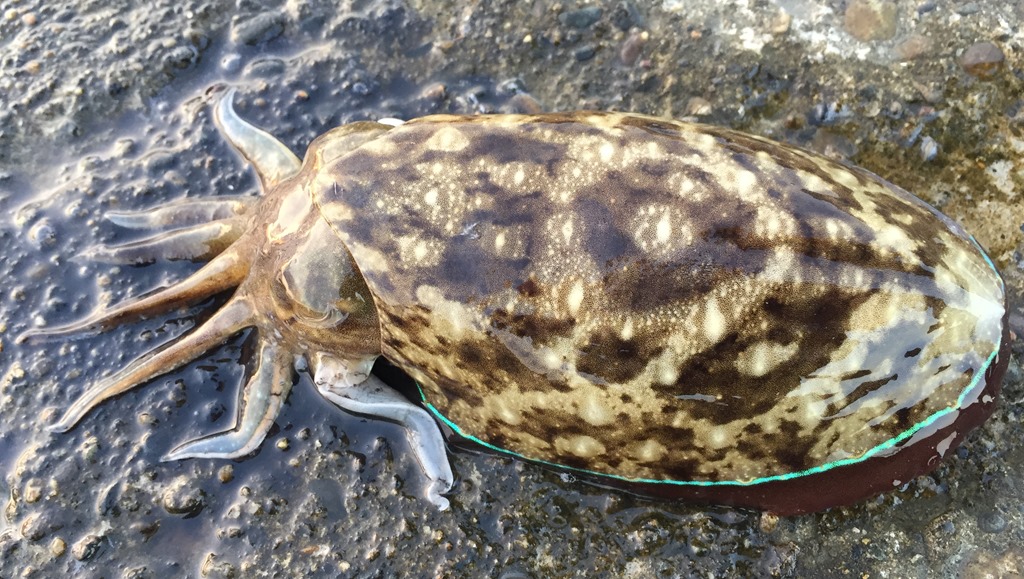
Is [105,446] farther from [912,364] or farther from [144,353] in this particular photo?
[912,364]

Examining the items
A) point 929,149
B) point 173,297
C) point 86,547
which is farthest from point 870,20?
point 86,547

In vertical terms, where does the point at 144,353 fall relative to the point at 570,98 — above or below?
below

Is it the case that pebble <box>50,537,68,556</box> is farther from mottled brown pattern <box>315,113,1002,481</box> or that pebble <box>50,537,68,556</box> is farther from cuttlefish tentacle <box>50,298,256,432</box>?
mottled brown pattern <box>315,113,1002,481</box>

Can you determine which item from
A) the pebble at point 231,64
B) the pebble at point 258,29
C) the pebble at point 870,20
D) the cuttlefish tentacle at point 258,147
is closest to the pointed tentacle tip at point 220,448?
the cuttlefish tentacle at point 258,147

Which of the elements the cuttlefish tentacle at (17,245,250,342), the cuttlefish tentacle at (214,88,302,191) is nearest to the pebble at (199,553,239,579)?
the cuttlefish tentacle at (17,245,250,342)

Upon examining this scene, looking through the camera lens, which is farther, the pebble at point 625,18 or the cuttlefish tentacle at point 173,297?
the pebble at point 625,18

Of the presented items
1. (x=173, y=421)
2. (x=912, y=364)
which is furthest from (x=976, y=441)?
(x=173, y=421)

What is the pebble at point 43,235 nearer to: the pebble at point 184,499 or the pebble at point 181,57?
the pebble at point 181,57
